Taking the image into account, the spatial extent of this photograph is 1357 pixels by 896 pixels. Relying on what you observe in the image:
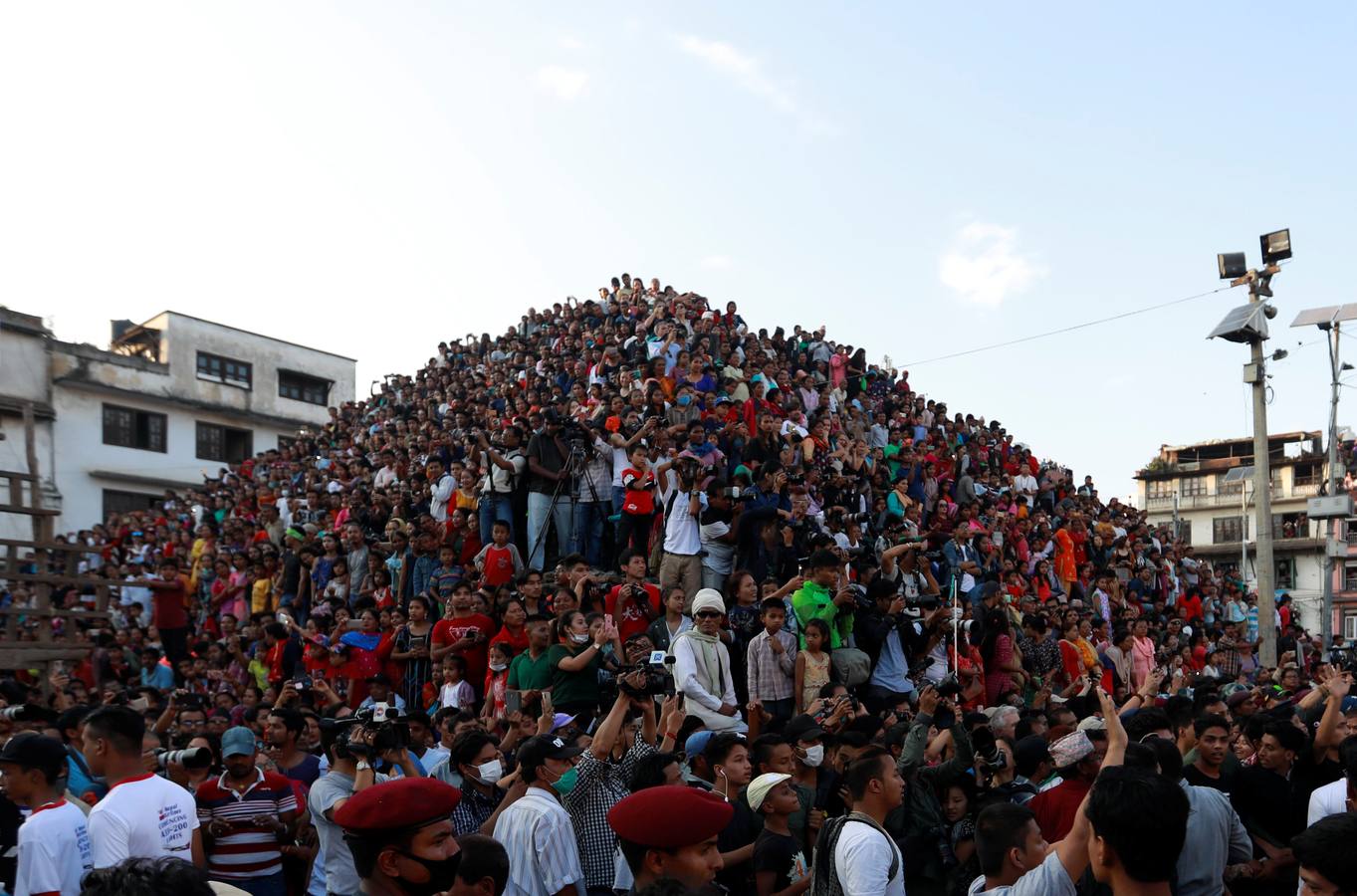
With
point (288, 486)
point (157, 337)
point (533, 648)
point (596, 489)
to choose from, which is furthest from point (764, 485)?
point (157, 337)

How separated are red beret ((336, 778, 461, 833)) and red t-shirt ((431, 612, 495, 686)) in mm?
6992

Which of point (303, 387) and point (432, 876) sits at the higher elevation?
point (303, 387)

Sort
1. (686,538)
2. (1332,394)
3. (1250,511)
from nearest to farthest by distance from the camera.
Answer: (686,538) < (1332,394) < (1250,511)

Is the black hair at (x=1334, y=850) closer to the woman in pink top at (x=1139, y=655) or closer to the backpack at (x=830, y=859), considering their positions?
the backpack at (x=830, y=859)

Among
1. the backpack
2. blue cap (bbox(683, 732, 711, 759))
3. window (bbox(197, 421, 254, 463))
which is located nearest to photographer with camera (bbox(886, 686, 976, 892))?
the backpack

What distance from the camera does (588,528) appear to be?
13.4 meters

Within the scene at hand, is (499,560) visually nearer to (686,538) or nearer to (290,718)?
(686,538)

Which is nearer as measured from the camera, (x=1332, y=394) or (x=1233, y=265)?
(x=1233, y=265)

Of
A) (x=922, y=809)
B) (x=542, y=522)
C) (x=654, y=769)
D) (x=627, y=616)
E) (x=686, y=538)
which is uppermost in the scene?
(x=542, y=522)

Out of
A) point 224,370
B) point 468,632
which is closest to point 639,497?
point 468,632

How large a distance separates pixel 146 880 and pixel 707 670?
6354 millimetres

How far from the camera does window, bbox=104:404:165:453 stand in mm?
31875

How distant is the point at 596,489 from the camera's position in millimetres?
13297

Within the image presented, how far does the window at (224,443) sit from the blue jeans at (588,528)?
24657mm
